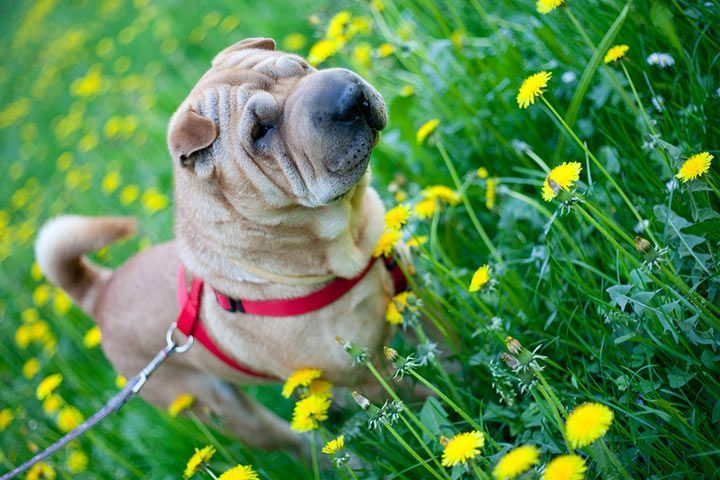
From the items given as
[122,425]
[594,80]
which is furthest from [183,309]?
[594,80]

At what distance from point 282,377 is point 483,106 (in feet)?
5.38

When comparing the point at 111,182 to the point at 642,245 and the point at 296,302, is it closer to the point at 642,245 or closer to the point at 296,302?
the point at 296,302

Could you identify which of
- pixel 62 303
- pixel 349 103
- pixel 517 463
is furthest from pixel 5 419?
pixel 517 463

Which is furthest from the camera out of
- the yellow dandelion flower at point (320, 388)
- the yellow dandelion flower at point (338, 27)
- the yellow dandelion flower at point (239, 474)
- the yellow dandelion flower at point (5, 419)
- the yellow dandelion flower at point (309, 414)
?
the yellow dandelion flower at point (5, 419)

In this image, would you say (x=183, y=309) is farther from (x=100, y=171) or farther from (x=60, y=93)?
(x=60, y=93)

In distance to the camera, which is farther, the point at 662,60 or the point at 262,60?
the point at 262,60

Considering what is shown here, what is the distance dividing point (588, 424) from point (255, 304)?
60.9 inches

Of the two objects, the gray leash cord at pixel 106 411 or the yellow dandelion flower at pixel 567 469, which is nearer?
the yellow dandelion flower at pixel 567 469

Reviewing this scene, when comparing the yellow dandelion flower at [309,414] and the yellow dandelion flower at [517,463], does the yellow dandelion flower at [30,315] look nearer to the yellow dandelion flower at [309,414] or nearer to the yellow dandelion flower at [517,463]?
the yellow dandelion flower at [309,414]

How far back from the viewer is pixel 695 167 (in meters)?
1.73

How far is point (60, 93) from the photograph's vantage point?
8.52 metres

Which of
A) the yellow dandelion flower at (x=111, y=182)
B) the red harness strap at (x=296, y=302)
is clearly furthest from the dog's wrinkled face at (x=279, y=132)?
the yellow dandelion flower at (x=111, y=182)

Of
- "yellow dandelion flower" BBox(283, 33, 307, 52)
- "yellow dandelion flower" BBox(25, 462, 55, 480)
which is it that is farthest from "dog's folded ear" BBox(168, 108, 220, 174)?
"yellow dandelion flower" BBox(283, 33, 307, 52)

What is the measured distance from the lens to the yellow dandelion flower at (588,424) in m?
1.31
